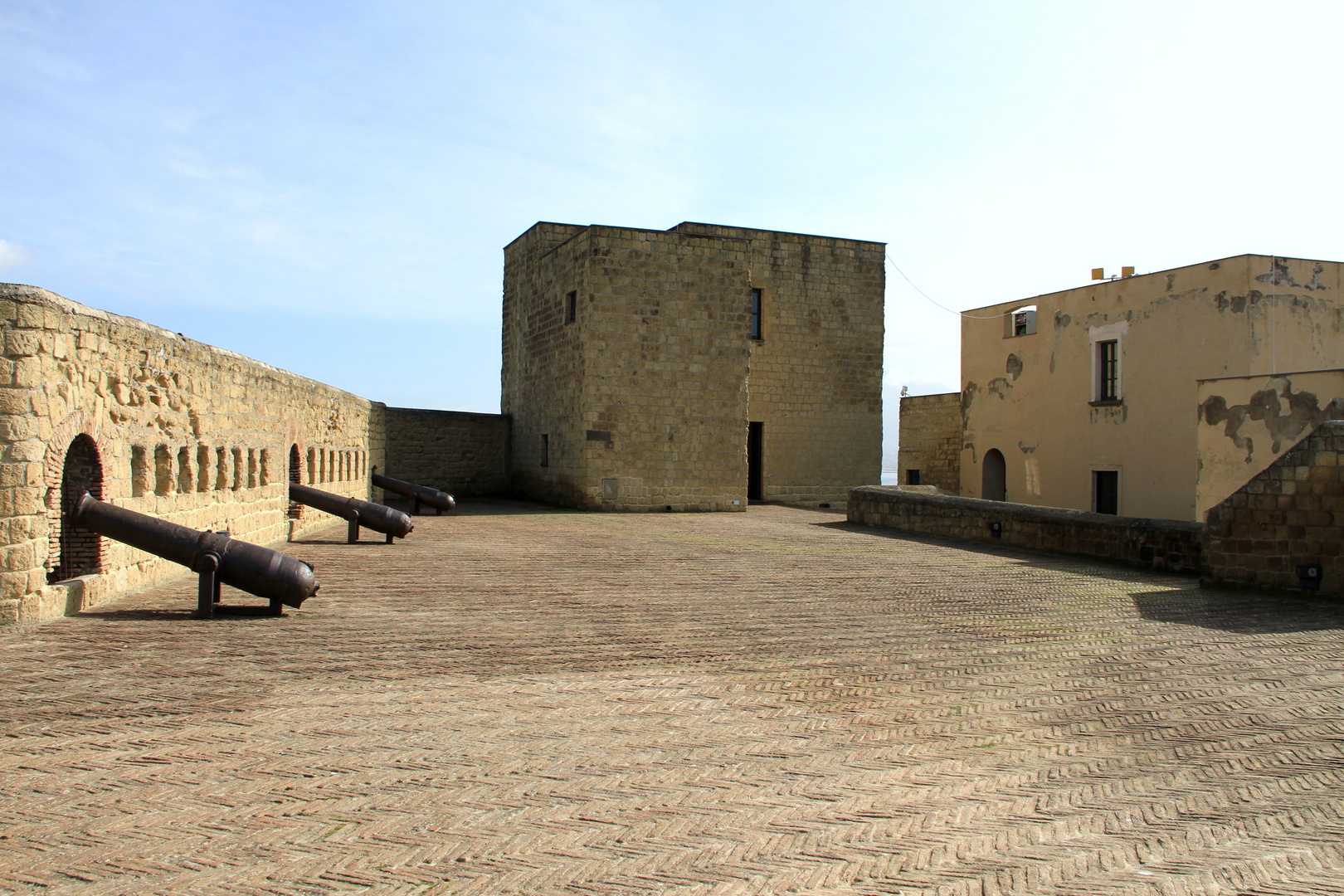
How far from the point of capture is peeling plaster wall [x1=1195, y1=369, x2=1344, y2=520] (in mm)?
15930

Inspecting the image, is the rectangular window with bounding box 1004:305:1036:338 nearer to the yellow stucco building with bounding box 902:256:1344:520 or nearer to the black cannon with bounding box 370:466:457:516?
the yellow stucco building with bounding box 902:256:1344:520

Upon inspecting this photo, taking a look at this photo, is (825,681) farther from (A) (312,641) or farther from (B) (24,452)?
(B) (24,452)

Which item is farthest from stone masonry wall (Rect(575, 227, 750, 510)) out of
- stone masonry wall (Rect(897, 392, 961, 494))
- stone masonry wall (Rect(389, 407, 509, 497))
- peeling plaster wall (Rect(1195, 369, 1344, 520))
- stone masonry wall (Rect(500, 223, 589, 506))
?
stone masonry wall (Rect(897, 392, 961, 494))

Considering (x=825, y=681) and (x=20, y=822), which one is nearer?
(x=20, y=822)

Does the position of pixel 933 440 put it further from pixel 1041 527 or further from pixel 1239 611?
pixel 1239 611

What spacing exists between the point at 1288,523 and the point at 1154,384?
519 inches

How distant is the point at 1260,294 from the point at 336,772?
2050cm

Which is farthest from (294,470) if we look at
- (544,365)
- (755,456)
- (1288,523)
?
(755,456)

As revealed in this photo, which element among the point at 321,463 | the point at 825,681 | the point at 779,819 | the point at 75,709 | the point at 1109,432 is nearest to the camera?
the point at 779,819

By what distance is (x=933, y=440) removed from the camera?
3016 cm

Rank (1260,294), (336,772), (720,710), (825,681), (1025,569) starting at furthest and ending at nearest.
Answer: (1260,294), (1025,569), (825,681), (720,710), (336,772)

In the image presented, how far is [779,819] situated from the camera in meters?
3.40

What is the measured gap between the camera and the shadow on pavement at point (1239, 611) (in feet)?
24.0

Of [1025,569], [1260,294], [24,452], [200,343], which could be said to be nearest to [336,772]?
[24,452]
